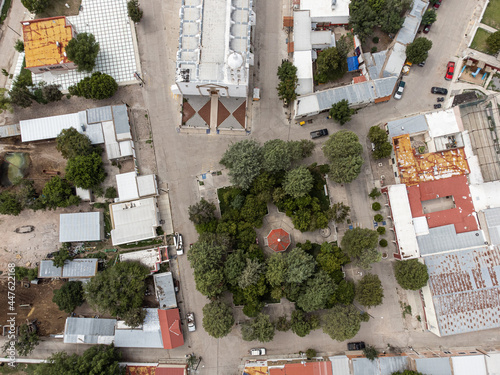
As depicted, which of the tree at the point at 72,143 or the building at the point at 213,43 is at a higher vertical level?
the building at the point at 213,43

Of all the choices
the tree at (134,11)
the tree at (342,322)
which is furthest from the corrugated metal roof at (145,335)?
the tree at (134,11)

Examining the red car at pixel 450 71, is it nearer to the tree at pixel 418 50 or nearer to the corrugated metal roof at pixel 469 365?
the tree at pixel 418 50

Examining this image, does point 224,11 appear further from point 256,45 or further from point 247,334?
point 247,334

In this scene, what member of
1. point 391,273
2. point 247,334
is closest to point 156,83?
point 247,334

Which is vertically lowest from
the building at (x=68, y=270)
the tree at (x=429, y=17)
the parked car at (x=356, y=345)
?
the parked car at (x=356, y=345)

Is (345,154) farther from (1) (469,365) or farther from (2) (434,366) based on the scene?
(1) (469,365)

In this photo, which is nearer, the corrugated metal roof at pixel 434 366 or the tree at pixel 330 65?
the corrugated metal roof at pixel 434 366
